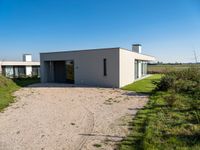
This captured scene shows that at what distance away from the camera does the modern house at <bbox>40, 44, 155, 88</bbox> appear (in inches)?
594

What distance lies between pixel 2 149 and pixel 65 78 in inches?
605

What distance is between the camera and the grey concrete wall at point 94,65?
1505 cm

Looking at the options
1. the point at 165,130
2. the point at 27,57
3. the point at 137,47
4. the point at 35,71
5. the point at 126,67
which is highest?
the point at 137,47

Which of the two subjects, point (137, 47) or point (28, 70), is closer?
point (137, 47)

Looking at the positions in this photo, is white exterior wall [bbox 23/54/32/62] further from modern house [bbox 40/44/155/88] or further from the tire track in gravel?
the tire track in gravel

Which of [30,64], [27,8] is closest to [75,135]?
[27,8]

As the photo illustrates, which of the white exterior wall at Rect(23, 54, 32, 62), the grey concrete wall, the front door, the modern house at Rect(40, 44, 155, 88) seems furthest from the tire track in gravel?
the white exterior wall at Rect(23, 54, 32, 62)

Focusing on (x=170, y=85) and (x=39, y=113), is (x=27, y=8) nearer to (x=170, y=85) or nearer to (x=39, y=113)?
(x=39, y=113)

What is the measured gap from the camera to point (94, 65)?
16.2m

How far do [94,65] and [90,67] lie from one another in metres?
0.47

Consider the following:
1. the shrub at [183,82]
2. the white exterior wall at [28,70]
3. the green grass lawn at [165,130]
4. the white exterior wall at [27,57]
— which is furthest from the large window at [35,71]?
the green grass lawn at [165,130]

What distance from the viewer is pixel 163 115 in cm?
613

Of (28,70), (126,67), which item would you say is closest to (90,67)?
(126,67)

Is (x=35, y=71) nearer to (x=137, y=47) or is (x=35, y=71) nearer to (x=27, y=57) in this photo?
(x=27, y=57)
